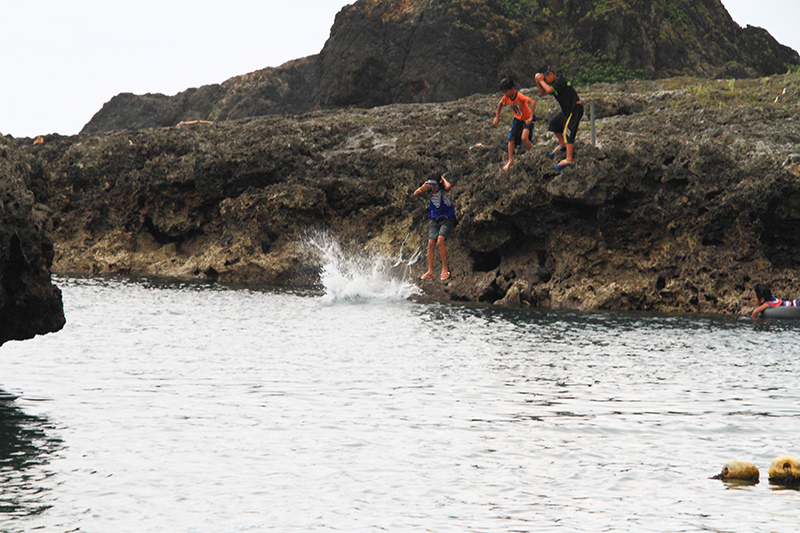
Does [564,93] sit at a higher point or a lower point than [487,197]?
higher

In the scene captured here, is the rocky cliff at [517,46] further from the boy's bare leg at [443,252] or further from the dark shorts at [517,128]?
the boy's bare leg at [443,252]

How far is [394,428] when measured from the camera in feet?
31.5

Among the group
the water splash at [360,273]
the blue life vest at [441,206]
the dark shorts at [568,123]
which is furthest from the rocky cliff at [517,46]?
the blue life vest at [441,206]

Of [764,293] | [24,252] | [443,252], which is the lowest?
[764,293]

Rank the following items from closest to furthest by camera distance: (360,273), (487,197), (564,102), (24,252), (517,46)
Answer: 1. (24,252)
2. (564,102)
3. (487,197)
4. (360,273)
5. (517,46)

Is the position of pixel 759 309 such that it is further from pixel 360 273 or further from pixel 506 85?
pixel 360 273

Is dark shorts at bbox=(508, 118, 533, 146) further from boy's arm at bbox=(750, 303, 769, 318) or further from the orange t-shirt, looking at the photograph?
boy's arm at bbox=(750, 303, 769, 318)

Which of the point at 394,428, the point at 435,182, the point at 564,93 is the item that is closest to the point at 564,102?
the point at 564,93

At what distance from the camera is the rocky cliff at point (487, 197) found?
78.1 ft

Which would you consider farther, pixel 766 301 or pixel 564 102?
pixel 766 301

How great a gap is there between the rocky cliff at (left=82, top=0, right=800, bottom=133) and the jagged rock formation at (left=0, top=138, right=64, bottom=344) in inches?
1585

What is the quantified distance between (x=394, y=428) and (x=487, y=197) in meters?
17.4

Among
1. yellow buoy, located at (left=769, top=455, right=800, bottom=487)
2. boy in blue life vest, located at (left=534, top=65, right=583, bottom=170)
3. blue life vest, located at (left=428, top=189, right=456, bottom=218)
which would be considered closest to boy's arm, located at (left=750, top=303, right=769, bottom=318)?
boy in blue life vest, located at (left=534, top=65, right=583, bottom=170)

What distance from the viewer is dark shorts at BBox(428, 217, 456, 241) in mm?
20688
